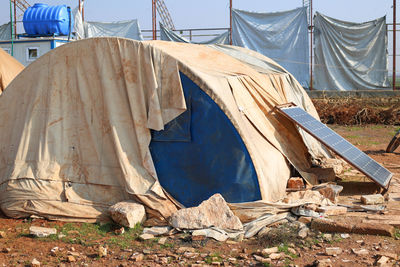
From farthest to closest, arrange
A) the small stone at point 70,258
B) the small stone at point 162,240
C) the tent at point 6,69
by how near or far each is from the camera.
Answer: the tent at point 6,69 < the small stone at point 162,240 < the small stone at point 70,258

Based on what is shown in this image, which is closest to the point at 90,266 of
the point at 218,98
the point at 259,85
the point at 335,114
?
the point at 218,98

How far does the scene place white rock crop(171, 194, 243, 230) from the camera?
6.20 metres

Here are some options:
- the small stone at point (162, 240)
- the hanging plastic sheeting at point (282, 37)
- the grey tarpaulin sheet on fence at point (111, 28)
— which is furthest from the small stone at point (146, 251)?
the grey tarpaulin sheet on fence at point (111, 28)

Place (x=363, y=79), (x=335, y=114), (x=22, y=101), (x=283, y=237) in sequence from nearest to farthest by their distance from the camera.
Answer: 1. (x=283, y=237)
2. (x=22, y=101)
3. (x=335, y=114)
4. (x=363, y=79)

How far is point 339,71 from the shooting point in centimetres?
2083

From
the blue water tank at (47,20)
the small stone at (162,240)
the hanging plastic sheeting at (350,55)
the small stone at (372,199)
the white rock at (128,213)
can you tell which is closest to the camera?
the small stone at (162,240)

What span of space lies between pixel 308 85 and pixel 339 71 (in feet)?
4.33

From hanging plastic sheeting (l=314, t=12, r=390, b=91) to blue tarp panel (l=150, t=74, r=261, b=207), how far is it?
49.3 ft

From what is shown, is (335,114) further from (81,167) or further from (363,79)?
(81,167)

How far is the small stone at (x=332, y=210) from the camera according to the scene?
6.63 meters

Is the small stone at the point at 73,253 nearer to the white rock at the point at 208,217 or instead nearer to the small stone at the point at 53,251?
the small stone at the point at 53,251

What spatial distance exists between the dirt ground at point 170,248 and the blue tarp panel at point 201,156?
79cm

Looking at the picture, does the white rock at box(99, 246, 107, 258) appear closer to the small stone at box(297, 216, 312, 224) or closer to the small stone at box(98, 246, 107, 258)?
the small stone at box(98, 246, 107, 258)

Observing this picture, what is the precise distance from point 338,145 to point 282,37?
14.3 metres
